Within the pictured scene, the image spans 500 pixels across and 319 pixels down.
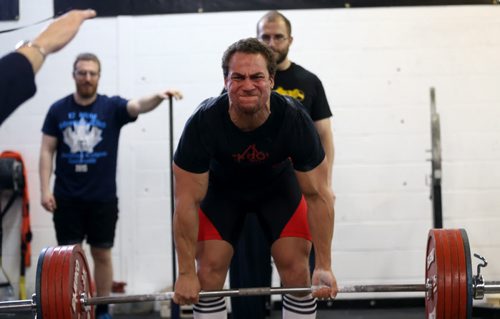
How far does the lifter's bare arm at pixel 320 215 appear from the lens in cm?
265

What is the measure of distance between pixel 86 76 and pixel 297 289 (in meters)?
1.97

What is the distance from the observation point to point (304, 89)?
11.3 ft

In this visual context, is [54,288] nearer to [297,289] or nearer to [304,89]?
[297,289]

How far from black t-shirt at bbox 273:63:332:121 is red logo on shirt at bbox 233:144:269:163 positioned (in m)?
0.78

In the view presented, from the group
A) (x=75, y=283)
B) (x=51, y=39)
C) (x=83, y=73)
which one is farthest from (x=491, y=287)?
(x=83, y=73)

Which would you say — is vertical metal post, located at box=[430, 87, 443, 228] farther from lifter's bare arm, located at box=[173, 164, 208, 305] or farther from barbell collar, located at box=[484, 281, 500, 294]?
lifter's bare arm, located at box=[173, 164, 208, 305]

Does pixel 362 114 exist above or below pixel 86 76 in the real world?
below

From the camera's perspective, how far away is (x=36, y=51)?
1870 millimetres

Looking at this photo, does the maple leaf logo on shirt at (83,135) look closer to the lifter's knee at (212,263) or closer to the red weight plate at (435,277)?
the lifter's knee at (212,263)

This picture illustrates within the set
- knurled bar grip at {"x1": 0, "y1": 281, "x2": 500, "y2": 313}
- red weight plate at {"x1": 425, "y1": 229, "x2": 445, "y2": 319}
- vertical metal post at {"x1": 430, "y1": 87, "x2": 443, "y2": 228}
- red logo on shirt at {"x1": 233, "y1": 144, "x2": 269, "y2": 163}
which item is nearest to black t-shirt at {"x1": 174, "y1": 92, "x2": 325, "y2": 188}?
red logo on shirt at {"x1": 233, "y1": 144, "x2": 269, "y2": 163}

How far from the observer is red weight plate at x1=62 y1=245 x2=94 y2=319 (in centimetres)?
267

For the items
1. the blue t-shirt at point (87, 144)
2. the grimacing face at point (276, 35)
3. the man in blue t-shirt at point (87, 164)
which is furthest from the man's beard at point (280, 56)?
the blue t-shirt at point (87, 144)

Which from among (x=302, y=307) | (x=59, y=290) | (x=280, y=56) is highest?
(x=280, y=56)

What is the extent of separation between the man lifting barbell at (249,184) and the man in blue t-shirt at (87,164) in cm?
137
